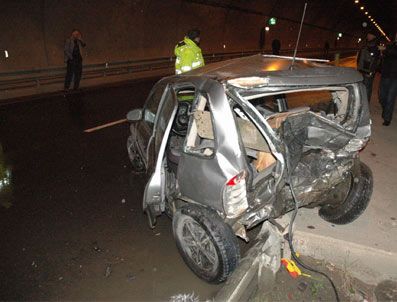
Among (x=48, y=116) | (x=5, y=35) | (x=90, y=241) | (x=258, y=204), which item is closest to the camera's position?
(x=258, y=204)

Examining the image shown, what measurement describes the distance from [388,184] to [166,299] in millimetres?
3272

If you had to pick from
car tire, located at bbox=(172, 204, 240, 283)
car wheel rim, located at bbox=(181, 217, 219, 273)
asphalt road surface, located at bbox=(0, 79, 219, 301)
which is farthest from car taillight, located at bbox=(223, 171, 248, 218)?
asphalt road surface, located at bbox=(0, 79, 219, 301)

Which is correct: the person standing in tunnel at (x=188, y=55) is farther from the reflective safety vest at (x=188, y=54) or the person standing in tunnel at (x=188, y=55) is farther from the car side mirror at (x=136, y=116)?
the car side mirror at (x=136, y=116)

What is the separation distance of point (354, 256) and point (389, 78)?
4.99 m

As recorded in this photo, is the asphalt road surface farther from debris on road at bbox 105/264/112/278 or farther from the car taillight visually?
the car taillight

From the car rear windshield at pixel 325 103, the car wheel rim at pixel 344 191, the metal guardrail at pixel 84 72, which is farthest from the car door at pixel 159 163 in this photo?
the metal guardrail at pixel 84 72

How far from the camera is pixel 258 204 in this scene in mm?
2984

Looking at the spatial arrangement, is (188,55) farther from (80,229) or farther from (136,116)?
(80,229)

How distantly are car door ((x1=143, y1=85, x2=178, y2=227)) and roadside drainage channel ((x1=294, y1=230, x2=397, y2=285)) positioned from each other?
149 centimetres

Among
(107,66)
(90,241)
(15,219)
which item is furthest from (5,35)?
(90,241)

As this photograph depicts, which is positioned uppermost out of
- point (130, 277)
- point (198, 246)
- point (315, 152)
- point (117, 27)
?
point (117, 27)

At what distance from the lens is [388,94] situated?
7.09 m

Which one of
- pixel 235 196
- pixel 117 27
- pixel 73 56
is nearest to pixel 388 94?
pixel 235 196

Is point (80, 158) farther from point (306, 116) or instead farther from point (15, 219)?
point (306, 116)
